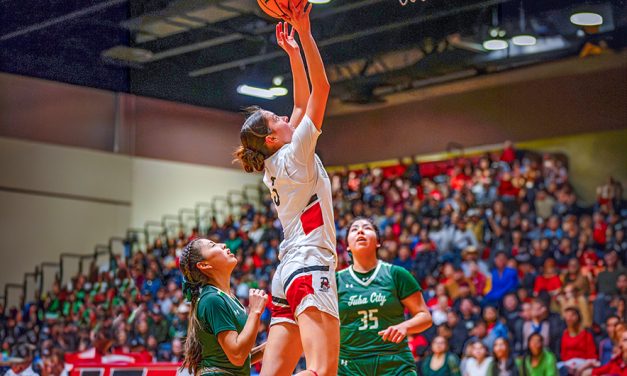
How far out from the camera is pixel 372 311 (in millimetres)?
5914

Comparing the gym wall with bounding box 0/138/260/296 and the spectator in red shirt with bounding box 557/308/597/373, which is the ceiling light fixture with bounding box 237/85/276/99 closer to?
the spectator in red shirt with bounding box 557/308/597/373

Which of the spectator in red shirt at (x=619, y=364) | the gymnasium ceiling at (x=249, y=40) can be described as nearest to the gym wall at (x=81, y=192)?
the gymnasium ceiling at (x=249, y=40)

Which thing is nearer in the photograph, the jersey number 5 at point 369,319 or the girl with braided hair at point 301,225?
the girl with braided hair at point 301,225

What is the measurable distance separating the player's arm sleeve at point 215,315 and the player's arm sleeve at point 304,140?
75cm

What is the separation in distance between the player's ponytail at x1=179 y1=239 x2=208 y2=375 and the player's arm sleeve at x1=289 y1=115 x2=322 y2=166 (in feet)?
2.19

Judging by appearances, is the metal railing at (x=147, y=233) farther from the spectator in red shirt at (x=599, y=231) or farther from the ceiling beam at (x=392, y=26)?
the ceiling beam at (x=392, y=26)

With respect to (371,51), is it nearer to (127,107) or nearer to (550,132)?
(127,107)

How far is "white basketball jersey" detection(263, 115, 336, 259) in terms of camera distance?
14.3 ft

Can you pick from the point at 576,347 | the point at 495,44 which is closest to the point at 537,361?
the point at 576,347

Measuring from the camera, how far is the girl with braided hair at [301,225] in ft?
14.0

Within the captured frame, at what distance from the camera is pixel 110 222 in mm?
15344

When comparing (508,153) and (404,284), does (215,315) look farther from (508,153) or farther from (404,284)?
(508,153)

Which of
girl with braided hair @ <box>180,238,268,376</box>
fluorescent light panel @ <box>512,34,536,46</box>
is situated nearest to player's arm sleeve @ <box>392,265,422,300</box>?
girl with braided hair @ <box>180,238,268,376</box>

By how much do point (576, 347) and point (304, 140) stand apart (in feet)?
19.7
